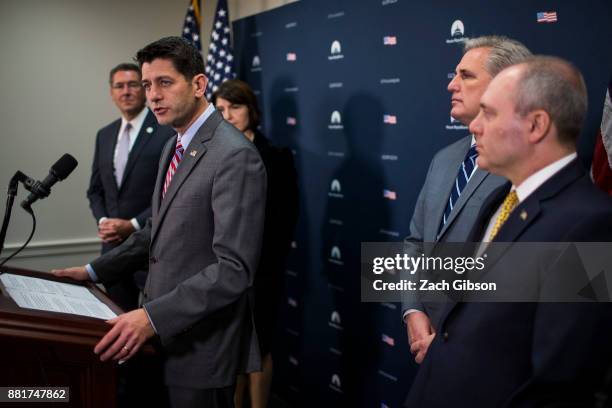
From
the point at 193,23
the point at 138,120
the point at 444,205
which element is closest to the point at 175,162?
the point at 444,205

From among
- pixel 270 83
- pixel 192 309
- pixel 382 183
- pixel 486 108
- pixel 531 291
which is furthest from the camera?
pixel 270 83

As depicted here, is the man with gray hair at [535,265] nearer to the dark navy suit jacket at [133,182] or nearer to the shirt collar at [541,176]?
the shirt collar at [541,176]

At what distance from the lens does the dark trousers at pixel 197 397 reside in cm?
176

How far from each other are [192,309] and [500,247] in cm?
84

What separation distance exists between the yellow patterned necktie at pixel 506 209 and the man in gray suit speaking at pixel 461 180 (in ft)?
1.19

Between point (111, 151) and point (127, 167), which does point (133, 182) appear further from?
point (111, 151)

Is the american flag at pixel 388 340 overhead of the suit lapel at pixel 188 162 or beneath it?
beneath

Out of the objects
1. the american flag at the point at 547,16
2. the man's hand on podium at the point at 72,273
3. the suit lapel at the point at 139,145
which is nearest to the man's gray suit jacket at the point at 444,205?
the american flag at the point at 547,16

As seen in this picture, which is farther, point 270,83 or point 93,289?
point 270,83

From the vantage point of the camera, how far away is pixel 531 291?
1.24 meters

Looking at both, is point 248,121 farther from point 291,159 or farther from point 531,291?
point 531,291

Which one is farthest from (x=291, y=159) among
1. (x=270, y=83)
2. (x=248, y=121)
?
(x=270, y=83)

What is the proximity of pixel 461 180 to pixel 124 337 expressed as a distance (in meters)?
1.18

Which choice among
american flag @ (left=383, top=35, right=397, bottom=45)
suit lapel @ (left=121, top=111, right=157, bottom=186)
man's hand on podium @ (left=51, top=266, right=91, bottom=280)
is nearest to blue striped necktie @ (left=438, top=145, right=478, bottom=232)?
american flag @ (left=383, top=35, right=397, bottom=45)
